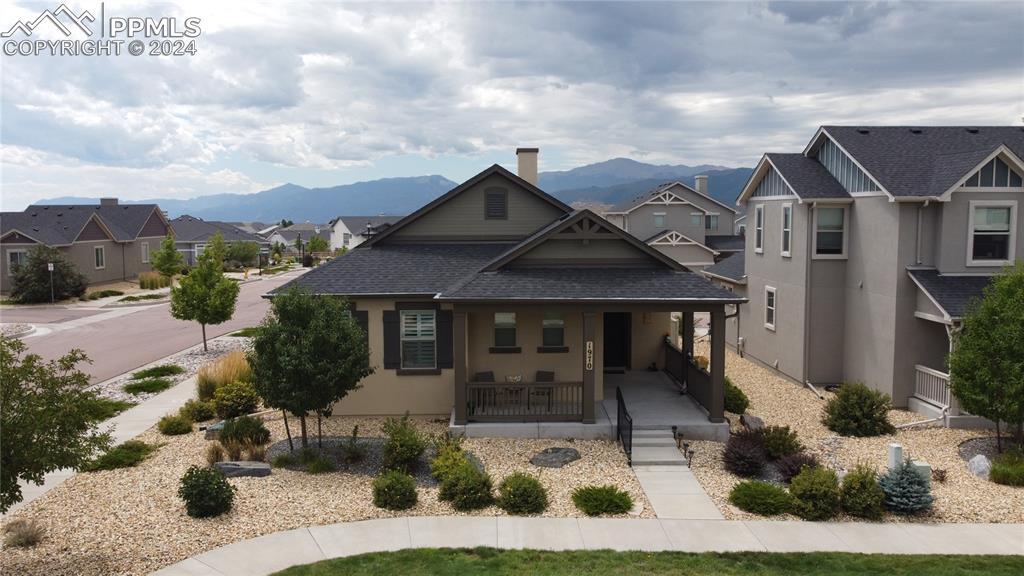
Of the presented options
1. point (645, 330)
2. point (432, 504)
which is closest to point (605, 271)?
point (645, 330)

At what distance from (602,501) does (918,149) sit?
15.0m

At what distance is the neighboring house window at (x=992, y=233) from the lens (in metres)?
17.2

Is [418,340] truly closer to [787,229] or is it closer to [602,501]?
[602,501]

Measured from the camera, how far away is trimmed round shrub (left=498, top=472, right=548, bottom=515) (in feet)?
37.1

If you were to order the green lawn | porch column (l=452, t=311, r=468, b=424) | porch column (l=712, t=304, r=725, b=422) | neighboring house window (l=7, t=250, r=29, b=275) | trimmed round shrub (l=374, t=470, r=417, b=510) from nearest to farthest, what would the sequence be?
the green lawn
trimmed round shrub (l=374, t=470, r=417, b=510)
porch column (l=712, t=304, r=725, b=422)
porch column (l=452, t=311, r=468, b=424)
neighboring house window (l=7, t=250, r=29, b=275)

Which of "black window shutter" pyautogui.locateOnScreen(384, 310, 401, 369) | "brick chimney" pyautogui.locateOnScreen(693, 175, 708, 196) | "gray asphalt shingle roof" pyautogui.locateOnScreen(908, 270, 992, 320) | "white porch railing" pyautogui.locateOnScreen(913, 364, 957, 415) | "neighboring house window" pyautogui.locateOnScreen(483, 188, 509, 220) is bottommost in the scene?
"white porch railing" pyautogui.locateOnScreen(913, 364, 957, 415)

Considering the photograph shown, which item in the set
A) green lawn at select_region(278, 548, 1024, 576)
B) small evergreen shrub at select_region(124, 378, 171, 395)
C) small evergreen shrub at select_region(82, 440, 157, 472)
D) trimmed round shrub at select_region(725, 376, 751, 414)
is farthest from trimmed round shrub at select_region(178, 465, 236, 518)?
trimmed round shrub at select_region(725, 376, 751, 414)

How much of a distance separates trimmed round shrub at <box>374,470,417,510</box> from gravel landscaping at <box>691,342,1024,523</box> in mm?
5311

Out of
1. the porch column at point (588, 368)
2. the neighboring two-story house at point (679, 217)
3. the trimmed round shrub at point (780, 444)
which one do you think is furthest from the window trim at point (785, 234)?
the neighboring two-story house at point (679, 217)

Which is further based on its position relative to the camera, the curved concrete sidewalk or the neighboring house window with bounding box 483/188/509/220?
the neighboring house window with bounding box 483/188/509/220

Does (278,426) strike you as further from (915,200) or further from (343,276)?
(915,200)

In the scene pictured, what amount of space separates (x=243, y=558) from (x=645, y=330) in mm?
13663

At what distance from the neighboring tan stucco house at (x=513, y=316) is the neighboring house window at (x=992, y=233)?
7.45 m

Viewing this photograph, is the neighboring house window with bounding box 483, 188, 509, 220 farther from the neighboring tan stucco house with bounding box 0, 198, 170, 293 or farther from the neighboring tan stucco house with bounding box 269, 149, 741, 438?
the neighboring tan stucco house with bounding box 0, 198, 170, 293
